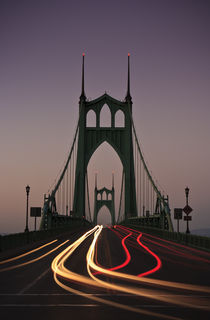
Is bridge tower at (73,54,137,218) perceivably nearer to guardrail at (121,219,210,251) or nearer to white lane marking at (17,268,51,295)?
guardrail at (121,219,210,251)

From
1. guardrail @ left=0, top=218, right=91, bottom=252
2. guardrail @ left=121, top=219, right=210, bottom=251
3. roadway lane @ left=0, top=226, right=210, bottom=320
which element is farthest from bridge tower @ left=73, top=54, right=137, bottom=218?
roadway lane @ left=0, top=226, right=210, bottom=320

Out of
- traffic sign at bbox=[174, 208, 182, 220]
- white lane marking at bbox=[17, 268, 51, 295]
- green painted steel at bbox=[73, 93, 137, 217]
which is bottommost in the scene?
white lane marking at bbox=[17, 268, 51, 295]

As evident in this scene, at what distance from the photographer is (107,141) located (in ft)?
260

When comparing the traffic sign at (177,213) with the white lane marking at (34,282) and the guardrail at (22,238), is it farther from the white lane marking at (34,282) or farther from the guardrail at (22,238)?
the white lane marking at (34,282)

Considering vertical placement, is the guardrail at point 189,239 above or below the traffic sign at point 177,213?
below

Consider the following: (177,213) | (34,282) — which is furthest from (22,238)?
(34,282)

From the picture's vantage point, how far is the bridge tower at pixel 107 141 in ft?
251

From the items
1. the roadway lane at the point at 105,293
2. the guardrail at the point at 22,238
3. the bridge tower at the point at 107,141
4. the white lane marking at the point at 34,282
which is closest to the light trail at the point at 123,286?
the roadway lane at the point at 105,293

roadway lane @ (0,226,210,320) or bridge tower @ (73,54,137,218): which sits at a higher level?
bridge tower @ (73,54,137,218)

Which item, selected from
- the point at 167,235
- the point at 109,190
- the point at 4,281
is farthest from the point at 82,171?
the point at 109,190

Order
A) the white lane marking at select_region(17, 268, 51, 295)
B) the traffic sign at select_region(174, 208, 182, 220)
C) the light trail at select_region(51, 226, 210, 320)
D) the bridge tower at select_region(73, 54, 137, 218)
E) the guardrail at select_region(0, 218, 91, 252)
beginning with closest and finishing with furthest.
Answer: the light trail at select_region(51, 226, 210, 320) < the white lane marking at select_region(17, 268, 51, 295) < the guardrail at select_region(0, 218, 91, 252) < the traffic sign at select_region(174, 208, 182, 220) < the bridge tower at select_region(73, 54, 137, 218)

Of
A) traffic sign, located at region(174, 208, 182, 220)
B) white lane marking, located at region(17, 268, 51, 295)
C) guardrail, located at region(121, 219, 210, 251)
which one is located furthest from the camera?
traffic sign, located at region(174, 208, 182, 220)

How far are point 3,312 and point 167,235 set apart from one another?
2963 cm

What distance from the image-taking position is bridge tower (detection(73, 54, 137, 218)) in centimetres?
7656
